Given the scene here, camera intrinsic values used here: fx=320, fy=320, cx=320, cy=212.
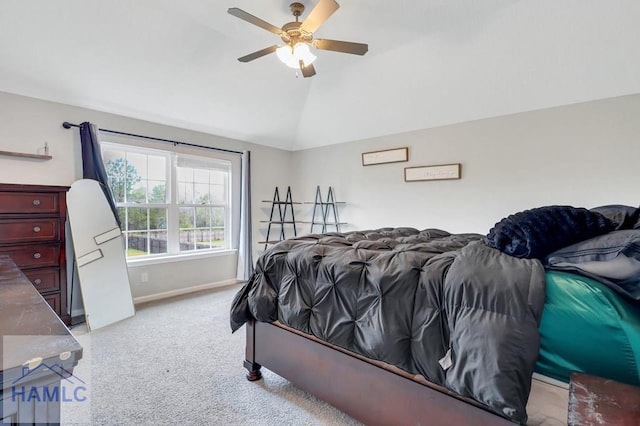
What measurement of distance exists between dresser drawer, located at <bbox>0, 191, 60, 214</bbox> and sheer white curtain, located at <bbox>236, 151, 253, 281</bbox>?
2290mm

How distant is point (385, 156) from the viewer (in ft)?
15.0

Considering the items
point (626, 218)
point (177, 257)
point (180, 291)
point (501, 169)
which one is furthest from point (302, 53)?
point (180, 291)

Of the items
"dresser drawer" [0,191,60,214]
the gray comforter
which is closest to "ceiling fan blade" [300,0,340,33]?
the gray comforter

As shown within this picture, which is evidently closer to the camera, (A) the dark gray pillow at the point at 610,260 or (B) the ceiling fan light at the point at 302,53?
(A) the dark gray pillow at the point at 610,260

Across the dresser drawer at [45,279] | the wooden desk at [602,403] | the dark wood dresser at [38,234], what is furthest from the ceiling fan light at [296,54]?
the dresser drawer at [45,279]

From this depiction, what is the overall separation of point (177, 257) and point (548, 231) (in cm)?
406

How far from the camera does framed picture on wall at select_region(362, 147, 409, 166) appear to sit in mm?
4398

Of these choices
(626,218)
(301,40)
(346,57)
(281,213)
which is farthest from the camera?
(281,213)

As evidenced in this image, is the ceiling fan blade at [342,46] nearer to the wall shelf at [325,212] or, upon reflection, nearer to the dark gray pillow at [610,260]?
the dark gray pillow at [610,260]

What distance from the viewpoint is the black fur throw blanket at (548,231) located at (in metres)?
1.32

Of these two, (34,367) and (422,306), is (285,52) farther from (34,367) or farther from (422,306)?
(34,367)

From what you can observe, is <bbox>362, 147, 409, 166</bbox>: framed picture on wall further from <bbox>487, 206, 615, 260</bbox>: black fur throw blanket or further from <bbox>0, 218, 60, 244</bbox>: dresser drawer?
<bbox>0, 218, 60, 244</bbox>: dresser drawer

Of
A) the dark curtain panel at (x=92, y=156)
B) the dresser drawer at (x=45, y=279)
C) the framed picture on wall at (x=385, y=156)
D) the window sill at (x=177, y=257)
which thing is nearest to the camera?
the dresser drawer at (x=45, y=279)

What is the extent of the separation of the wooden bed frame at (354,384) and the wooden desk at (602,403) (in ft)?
1.10
